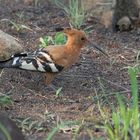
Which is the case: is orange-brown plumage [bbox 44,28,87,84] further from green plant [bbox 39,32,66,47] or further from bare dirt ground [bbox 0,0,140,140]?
green plant [bbox 39,32,66,47]

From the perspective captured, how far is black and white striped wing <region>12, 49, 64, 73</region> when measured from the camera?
6438mm

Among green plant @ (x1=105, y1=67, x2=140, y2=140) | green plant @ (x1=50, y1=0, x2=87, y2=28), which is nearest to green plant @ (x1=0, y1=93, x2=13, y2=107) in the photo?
green plant @ (x1=105, y1=67, x2=140, y2=140)

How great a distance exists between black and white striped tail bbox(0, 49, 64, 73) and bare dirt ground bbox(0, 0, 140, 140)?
22 centimetres

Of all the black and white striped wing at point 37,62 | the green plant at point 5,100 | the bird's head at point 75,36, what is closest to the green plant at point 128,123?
→ the green plant at point 5,100

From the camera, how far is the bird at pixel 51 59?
6.45 metres

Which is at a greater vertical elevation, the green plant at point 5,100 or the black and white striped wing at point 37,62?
the black and white striped wing at point 37,62

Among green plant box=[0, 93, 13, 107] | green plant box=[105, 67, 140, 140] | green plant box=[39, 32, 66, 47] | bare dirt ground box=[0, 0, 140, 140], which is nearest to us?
green plant box=[105, 67, 140, 140]

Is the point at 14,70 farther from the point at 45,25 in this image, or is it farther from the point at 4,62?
the point at 45,25

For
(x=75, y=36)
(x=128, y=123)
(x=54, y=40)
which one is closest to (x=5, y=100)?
(x=75, y=36)

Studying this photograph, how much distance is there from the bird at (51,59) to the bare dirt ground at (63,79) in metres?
0.21

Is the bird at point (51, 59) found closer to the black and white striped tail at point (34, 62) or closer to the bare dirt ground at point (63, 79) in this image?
the black and white striped tail at point (34, 62)

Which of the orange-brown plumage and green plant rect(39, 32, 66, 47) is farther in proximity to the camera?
green plant rect(39, 32, 66, 47)

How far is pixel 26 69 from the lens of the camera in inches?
253

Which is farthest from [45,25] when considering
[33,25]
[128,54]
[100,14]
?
[128,54]
